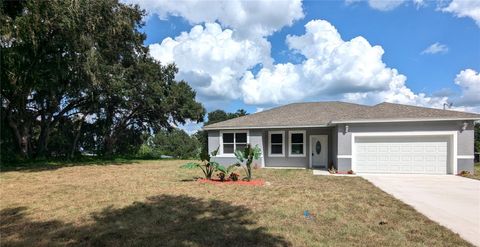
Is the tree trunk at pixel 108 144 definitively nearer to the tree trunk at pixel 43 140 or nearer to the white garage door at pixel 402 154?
the tree trunk at pixel 43 140

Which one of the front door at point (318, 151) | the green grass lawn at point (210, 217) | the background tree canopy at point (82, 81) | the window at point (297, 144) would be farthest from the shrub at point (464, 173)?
the background tree canopy at point (82, 81)

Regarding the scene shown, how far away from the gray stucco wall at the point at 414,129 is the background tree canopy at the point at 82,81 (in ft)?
41.2

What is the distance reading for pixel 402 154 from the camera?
15.7 m

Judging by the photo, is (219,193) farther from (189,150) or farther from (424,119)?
(189,150)

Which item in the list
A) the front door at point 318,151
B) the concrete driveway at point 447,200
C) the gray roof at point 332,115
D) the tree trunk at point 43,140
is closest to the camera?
the concrete driveway at point 447,200

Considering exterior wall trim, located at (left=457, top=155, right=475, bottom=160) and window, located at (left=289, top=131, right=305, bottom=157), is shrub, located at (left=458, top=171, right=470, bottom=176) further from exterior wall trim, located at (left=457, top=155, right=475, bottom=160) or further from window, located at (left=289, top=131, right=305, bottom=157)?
window, located at (left=289, top=131, right=305, bottom=157)

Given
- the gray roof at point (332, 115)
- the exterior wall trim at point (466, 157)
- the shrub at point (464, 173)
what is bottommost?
the shrub at point (464, 173)

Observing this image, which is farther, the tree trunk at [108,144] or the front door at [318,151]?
the tree trunk at [108,144]

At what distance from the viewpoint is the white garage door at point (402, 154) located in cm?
1539

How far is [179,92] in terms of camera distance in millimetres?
29219

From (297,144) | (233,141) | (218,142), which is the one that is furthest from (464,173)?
(218,142)

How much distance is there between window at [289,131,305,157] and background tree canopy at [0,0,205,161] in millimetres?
10922

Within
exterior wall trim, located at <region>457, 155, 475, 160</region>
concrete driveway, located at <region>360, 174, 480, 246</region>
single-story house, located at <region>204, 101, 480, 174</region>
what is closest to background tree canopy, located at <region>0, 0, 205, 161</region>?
single-story house, located at <region>204, 101, 480, 174</region>

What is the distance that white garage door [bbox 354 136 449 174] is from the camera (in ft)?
50.5
